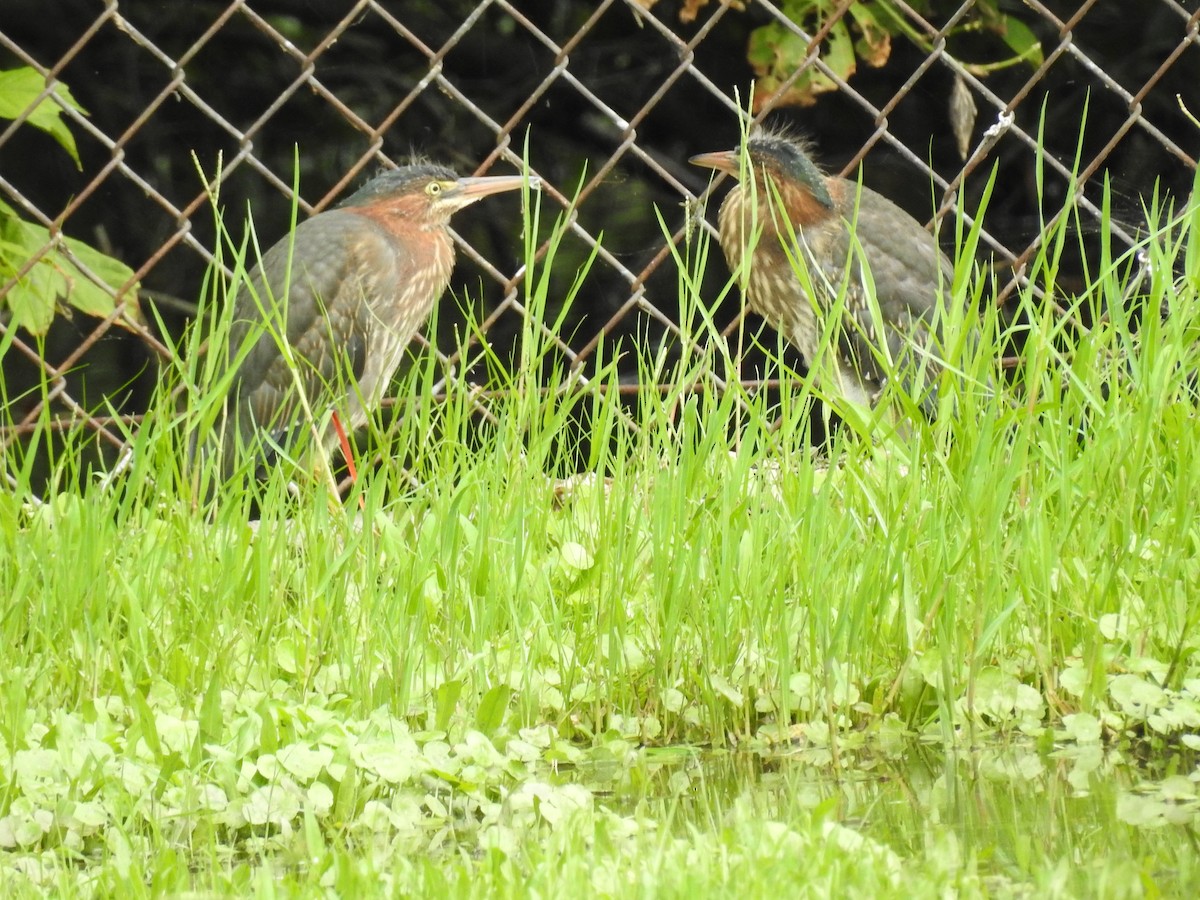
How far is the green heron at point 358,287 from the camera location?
181 inches

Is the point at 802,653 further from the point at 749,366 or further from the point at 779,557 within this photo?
the point at 749,366

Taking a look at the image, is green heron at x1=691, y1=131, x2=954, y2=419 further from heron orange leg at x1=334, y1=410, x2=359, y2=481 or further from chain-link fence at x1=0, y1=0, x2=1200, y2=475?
heron orange leg at x1=334, y1=410, x2=359, y2=481

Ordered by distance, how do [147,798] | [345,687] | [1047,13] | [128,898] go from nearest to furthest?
[128,898] → [147,798] → [345,687] → [1047,13]

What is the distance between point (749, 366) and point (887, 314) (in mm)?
1142

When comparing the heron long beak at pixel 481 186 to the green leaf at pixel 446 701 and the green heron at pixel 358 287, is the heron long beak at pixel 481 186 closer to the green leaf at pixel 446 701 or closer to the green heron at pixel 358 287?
the green heron at pixel 358 287

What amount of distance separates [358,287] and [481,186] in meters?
0.43

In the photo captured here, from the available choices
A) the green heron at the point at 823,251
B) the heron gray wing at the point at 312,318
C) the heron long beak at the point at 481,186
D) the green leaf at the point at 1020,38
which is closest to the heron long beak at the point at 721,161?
the green heron at the point at 823,251

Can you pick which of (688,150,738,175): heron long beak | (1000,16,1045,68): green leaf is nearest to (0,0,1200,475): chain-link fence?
(1000,16,1045,68): green leaf

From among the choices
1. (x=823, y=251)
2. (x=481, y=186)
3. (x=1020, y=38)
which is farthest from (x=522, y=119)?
(x=1020, y=38)

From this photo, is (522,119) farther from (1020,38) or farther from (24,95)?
(24,95)

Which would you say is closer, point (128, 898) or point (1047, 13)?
point (128, 898)

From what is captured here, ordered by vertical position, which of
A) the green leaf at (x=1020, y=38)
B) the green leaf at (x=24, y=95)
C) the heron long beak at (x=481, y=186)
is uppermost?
the green leaf at (x=1020, y=38)

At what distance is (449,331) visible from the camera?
18.0ft

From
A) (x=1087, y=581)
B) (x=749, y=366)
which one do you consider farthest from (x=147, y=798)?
(x=749, y=366)
